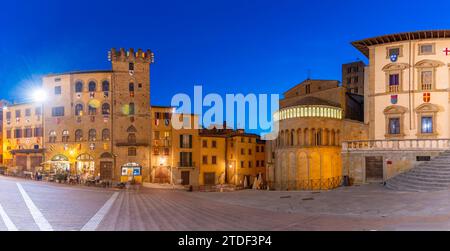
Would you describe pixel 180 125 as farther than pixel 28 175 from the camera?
Yes

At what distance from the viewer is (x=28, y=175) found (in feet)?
130

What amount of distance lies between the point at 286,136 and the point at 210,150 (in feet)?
48.6

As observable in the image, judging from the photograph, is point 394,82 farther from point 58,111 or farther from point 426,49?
point 58,111

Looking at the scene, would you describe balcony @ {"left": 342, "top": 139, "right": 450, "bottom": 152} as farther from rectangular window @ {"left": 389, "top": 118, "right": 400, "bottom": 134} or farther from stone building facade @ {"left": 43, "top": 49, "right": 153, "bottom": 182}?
stone building facade @ {"left": 43, "top": 49, "right": 153, "bottom": 182}

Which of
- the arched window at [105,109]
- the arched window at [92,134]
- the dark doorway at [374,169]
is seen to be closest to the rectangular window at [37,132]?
the arched window at [92,134]

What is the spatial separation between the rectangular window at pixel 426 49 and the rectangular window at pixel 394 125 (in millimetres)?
6578

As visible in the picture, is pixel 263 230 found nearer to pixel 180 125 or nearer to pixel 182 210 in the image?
pixel 182 210

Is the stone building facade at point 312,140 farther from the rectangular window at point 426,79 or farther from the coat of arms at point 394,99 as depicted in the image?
the rectangular window at point 426,79

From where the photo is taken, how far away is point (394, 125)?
34.6m

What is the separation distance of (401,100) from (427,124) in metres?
3.16

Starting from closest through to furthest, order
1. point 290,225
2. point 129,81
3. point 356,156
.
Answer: point 290,225, point 356,156, point 129,81

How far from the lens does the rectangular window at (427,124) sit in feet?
109

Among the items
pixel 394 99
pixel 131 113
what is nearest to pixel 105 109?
pixel 131 113
